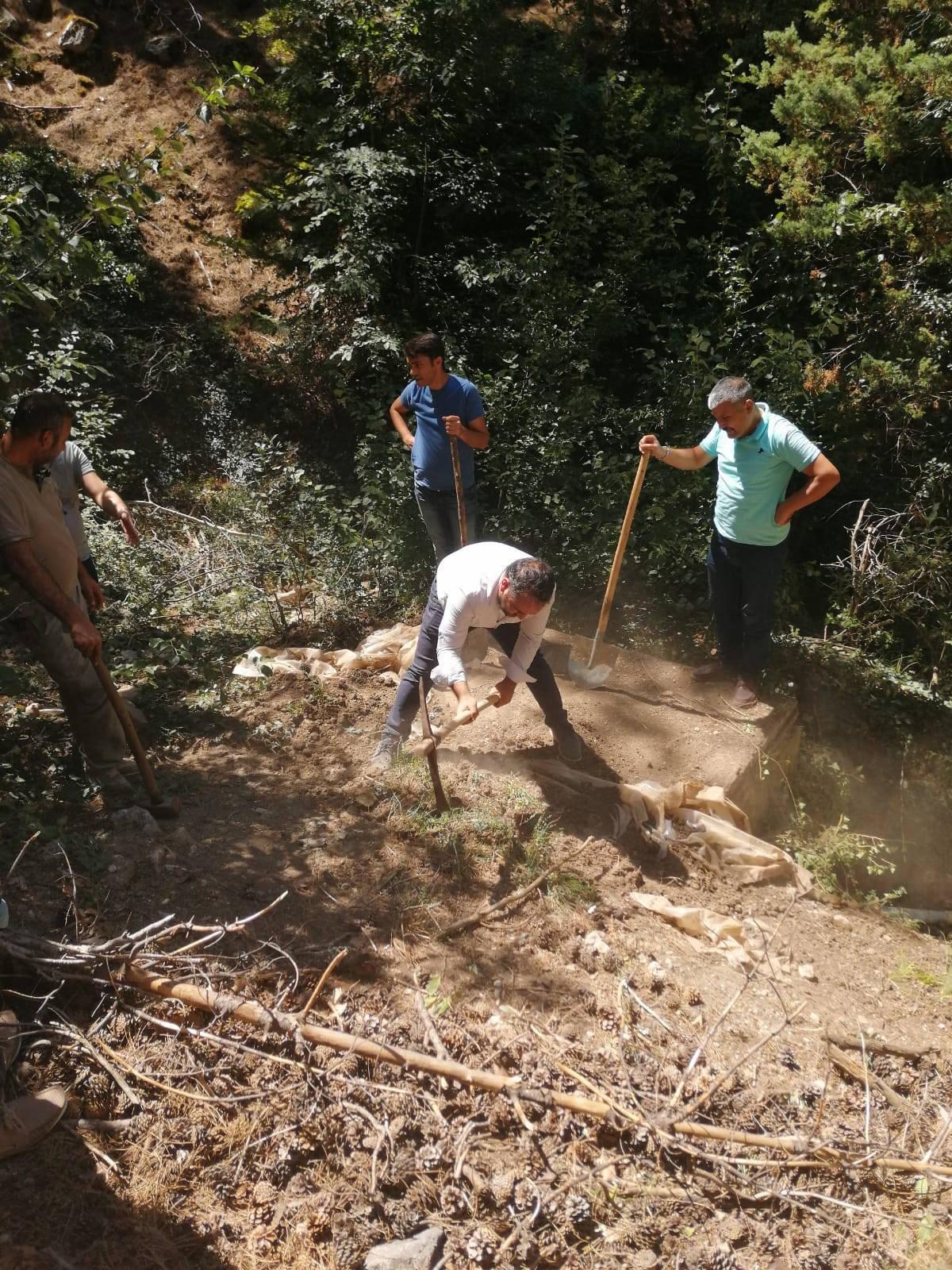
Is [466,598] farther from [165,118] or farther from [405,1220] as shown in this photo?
[165,118]

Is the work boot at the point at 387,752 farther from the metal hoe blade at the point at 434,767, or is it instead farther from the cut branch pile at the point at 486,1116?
the cut branch pile at the point at 486,1116

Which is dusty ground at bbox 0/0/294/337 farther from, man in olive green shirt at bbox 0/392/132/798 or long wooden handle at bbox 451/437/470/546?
man in olive green shirt at bbox 0/392/132/798

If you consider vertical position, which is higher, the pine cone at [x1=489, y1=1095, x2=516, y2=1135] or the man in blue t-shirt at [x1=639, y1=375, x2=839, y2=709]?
the man in blue t-shirt at [x1=639, y1=375, x2=839, y2=709]

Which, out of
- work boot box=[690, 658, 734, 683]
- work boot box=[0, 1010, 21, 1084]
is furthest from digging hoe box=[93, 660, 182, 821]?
work boot box=[690, 658, 734, 683]

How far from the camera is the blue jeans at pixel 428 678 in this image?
4230mm

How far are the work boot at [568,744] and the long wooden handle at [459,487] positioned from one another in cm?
119

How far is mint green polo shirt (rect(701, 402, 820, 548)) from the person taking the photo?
451 centimetres

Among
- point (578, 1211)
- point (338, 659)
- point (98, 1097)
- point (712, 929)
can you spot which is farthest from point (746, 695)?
point (98, 1097)

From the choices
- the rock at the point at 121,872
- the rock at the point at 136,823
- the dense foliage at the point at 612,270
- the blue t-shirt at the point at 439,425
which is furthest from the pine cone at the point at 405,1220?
the dense foliage at the point at 612,270

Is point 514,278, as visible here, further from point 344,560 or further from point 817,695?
point 817,695

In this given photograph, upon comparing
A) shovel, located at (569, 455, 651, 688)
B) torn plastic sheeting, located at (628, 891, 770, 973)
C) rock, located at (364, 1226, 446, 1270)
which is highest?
shovel, located at (569, 455, 651, 688)

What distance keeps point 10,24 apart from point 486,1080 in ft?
40.5

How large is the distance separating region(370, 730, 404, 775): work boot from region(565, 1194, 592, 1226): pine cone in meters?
2.19

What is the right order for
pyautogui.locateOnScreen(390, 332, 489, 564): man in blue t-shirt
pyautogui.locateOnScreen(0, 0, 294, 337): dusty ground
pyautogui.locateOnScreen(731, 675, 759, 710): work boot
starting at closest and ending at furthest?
1. pyautogui.locateOnScreen(390, 332, 489, 564): man in blue t-shirt
2. pyautogui.locateOnScreen(731, 675, 759, 710): work boot
3. pyautogui.locateOnScreen(0, 0, 294, 337): dusty ground
